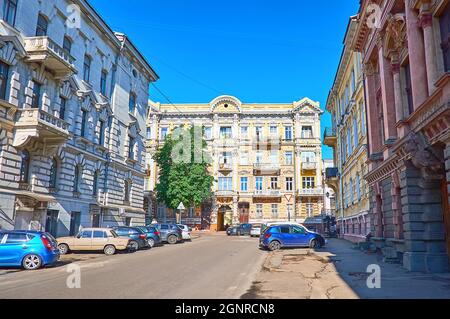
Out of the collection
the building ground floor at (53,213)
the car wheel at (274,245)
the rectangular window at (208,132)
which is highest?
the rectangular window at (208,132)

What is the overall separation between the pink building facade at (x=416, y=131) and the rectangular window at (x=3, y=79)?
59.6 feet

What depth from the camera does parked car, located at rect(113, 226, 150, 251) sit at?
22844 millimetres

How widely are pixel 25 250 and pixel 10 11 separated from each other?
12923mm

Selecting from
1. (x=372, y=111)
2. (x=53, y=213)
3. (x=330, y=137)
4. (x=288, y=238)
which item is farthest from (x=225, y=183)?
(x=372, y=111)

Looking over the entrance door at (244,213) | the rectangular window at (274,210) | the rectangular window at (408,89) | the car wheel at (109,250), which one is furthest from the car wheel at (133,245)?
the rectangular window at (274,210)

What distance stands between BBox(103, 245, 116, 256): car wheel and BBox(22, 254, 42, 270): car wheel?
670 centimetres

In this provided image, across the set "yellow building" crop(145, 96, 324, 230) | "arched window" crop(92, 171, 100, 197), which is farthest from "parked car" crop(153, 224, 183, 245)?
"yellow building" crop(145, 96, 324, 230)

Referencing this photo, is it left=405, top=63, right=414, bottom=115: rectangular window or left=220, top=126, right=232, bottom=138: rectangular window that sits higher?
left=220, top=126, right=232, bottom=138: rectangular window

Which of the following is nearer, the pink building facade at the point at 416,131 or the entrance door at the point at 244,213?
the pink building facade at the point at 416,131

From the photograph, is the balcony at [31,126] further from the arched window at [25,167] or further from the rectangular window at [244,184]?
the rectangular window at [244,184]

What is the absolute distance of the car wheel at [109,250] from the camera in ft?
68.7

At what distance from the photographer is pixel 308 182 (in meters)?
57.1

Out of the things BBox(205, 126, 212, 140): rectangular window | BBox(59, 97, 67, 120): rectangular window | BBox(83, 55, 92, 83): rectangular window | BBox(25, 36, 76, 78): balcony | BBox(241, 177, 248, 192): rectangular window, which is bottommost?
BBox(241, 177, 248, 192): rectangular window

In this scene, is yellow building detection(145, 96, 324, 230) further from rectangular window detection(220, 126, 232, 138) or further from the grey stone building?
the grey stone building
